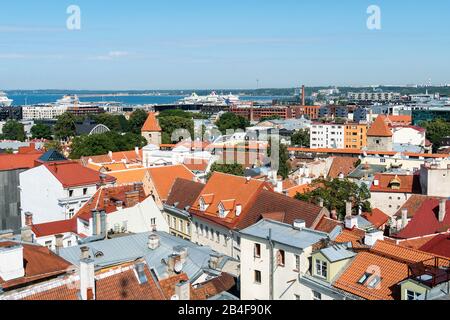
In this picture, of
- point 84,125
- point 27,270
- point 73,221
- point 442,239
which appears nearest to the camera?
point 27,270

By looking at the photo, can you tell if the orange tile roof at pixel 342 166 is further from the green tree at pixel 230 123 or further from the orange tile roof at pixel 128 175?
the green tree at pixel 230 123

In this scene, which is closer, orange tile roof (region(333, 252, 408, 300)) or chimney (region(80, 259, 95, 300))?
chimney (region(80, 259, 95, 300))

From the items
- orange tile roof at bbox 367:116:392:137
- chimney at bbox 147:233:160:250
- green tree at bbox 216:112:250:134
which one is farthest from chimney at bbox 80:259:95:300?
green tree at bbox 216:112:250:134

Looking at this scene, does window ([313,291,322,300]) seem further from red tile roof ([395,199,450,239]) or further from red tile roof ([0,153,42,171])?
red tile roof ([0,153,42,171])
